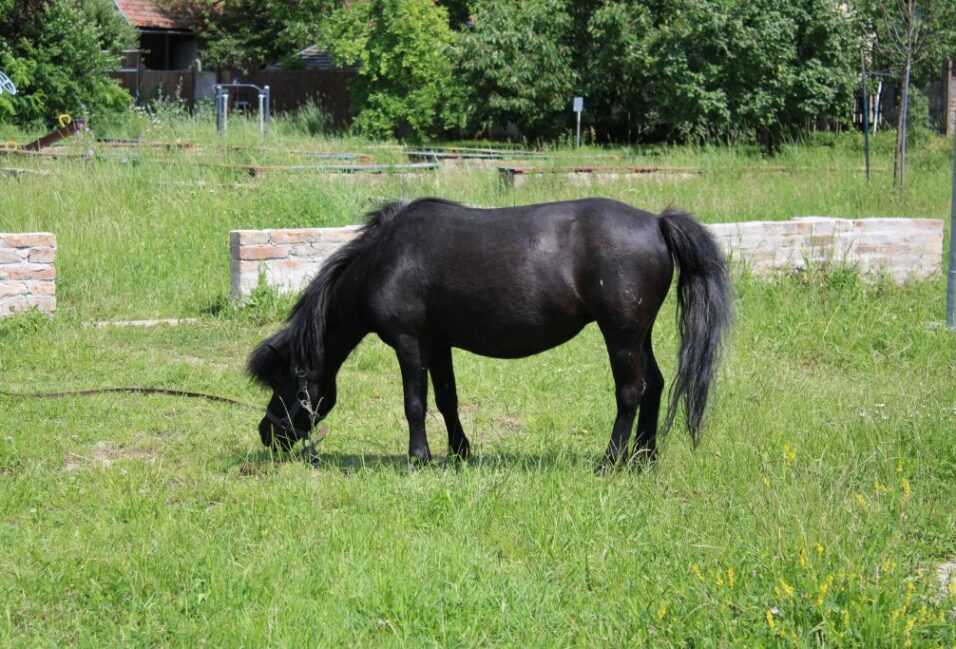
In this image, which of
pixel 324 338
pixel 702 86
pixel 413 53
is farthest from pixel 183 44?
pixel 324 338

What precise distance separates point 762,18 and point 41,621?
25448 mm

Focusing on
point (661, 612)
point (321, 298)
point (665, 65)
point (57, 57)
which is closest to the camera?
point (661, 612)

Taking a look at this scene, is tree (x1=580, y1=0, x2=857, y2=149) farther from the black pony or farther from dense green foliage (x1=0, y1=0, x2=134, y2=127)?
the black pony

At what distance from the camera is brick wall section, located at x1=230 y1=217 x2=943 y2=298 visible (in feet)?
36.4

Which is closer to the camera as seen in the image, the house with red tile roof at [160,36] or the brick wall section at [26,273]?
the brick wall section at [26,273]

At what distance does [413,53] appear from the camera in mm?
30797

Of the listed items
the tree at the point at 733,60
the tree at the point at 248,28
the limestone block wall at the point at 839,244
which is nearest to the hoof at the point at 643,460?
the limestone block wall at the point at 839,244

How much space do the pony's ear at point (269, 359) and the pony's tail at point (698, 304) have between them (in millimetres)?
2200

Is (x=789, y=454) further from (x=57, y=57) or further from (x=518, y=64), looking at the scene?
(x=57, y=57)

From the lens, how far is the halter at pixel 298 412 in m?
6.50

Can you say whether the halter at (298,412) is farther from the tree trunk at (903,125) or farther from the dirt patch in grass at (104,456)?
the tree trunk at (903,125)

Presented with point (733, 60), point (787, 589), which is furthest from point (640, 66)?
point (787, 589)

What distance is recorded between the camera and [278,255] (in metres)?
11.2

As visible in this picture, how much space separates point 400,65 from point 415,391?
26125 millimetres
